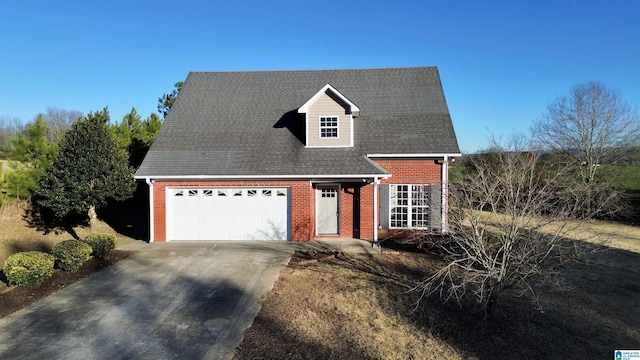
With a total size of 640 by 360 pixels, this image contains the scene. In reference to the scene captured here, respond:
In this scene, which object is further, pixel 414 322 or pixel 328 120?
pixel 328 120

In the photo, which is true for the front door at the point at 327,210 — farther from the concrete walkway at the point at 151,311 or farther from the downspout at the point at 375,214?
the concrete walkway at the point at 151,311

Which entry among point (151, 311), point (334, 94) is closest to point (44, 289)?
point (151, 311)

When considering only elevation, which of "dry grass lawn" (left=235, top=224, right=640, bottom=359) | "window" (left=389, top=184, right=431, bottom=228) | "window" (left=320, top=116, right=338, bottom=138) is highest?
"window" (left=320, top=116, right=338, bottom=138)

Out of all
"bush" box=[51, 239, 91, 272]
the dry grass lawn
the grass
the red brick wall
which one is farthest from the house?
the dry grass lawn

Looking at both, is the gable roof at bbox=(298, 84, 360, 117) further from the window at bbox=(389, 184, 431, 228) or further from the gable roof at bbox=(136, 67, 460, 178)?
the window at bbox=(389, 184, 431, 228)

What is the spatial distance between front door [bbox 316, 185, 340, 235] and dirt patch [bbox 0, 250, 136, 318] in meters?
Answer: 7.19

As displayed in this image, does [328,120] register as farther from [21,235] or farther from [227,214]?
[21,235]

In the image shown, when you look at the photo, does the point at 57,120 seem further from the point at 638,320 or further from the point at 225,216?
the point at 638,320

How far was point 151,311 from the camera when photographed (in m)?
7.74

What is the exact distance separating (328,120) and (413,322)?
9.30 metres

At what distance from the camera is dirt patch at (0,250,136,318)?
7903 mm

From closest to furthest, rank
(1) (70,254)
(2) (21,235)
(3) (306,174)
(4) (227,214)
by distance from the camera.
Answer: (1) (70,254), (3) (306,174), (4) (227,214), (2) (21,235)

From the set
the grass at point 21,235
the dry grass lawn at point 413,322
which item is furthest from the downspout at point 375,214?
the grass at point 21,235

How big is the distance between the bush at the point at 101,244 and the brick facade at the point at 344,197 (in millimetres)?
2561
